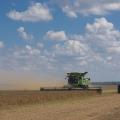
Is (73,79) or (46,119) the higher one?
(73,79)

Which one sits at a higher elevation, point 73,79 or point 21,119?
point 73,79

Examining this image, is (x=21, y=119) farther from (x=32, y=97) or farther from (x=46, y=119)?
(x=32, y=97)

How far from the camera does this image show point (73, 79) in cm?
6894

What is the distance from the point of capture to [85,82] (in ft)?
234

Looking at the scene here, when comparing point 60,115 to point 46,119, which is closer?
point 46,119

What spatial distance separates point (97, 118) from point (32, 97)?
12.6m

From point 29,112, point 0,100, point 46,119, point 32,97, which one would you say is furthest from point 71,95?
point 46,119

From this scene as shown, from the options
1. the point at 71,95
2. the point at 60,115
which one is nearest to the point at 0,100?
the point at 60,115

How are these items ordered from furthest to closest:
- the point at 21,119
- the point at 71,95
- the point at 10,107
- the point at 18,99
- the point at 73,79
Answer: the point at 73,79, the point at 71,95, the point at 18,99, the point at 10,107, the point at 21,119

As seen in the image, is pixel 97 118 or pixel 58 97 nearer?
pixel 97 118

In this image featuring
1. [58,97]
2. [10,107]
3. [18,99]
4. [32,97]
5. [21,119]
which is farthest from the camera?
[58,97]

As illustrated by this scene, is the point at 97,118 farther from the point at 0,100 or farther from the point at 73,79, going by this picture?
the point at 73,79

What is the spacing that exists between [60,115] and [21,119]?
10.5ft

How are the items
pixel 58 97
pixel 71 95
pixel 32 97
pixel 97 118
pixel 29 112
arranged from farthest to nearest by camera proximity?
pixel 71 95
pixel 58 97
pixel 32 97
pixel 29 112
pixel 97 118
